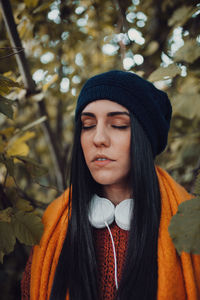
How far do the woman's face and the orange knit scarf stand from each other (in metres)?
0.28

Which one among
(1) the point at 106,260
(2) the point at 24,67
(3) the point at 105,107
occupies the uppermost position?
(2) the point at 24,67

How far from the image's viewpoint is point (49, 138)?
1.89 metres

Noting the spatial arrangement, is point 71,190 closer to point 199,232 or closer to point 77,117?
point 77,117

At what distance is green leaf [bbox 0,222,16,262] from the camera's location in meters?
0.92

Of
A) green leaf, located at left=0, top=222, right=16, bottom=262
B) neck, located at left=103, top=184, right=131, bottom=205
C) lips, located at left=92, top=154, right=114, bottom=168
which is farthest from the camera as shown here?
neck, located at left=103, top=184, right=131, bottom=205

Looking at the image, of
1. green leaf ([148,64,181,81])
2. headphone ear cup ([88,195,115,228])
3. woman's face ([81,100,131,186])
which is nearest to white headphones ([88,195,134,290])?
headphone ear cup ([88,195,115,228])

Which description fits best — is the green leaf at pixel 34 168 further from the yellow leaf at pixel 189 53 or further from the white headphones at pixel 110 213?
the yellow leaf at pixel 189 53

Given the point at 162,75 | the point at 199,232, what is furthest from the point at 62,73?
the point at 199,232

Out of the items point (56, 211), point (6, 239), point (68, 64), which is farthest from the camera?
point (68, 64)

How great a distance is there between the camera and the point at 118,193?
126cm

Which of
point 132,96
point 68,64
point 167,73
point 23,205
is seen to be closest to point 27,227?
point 23,205

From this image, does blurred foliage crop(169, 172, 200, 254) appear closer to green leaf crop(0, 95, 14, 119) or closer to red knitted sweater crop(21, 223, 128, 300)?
red knitted sweater crop(21, 223, 128, 300)

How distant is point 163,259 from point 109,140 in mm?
549

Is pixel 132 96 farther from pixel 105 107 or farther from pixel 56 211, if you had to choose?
pixel 56 211
